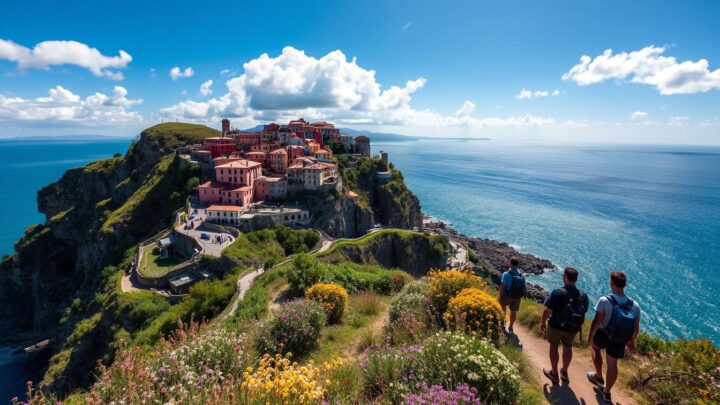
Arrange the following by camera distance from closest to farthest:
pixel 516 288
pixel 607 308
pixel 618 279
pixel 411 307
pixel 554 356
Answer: pixel 618 279 < pixel 607 308 < pixel 554 356 < pixel 411 307 < pixel 516 288

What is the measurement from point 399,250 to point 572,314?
140 ft

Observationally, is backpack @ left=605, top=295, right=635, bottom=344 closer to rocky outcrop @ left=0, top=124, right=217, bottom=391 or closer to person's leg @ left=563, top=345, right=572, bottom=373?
person's leg @ left=563, top=345, right=572, bottom=373

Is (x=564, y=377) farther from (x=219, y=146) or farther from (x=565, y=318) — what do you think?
(x=219, y=146)

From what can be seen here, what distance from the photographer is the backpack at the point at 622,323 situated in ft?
22.9

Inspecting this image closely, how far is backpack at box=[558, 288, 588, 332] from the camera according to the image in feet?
25.3

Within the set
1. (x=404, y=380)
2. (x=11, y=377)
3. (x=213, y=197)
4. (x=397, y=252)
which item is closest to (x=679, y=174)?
(x=397, y=252)

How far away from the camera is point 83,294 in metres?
51.5

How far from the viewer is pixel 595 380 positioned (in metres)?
7.89

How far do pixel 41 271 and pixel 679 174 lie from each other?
10845 inches

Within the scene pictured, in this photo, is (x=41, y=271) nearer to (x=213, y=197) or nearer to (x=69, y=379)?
(x=213, y=197)

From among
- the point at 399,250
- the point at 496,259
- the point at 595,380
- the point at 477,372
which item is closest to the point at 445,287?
the point at 595,380

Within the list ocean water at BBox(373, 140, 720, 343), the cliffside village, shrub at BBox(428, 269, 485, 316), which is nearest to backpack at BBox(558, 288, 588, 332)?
shrub at BBox(428, 269, 485, 316)

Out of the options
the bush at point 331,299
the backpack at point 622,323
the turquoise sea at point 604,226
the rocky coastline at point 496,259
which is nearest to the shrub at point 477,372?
the backpack at point 622,323

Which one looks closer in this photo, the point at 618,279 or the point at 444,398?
the point at 444,398
